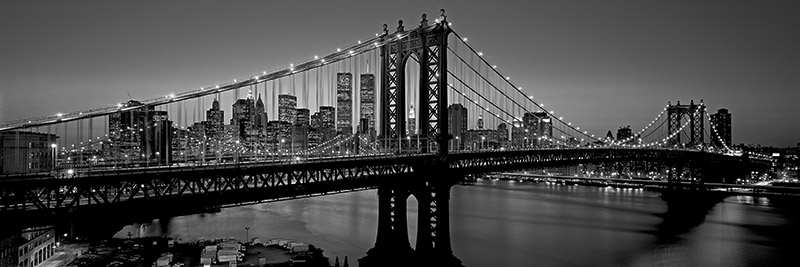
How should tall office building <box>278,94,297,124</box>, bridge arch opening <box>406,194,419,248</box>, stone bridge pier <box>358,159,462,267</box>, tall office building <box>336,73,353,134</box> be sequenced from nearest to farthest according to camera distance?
1. stone bridge pier <box>358,159,462,267</box>
2. tall office building <box>336,73,353,134</box>
3. tall office building <box>278,94,297,124</box>
4. bridge arch opening <box>406,194,419,248</box>

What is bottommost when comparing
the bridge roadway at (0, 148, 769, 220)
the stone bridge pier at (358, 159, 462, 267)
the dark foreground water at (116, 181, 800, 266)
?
the dark foreground water at (116, 181, 800, 266)

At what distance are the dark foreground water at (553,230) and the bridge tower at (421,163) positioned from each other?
23.7ft

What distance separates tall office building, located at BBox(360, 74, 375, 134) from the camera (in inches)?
1303

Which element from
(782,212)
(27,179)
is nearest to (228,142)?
(27,179)

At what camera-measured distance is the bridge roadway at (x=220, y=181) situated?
1562 centimetres

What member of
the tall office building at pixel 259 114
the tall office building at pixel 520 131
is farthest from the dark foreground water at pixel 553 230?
the tall office building at pixel 259 114

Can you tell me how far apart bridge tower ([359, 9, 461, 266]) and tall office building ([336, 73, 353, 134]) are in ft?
13.8

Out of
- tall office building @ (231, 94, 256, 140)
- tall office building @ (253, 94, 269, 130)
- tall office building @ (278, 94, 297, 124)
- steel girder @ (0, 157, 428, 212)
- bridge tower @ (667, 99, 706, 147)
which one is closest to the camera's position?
steel girder @ (0, 157, 428, 212)

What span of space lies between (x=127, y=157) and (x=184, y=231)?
2083 cm

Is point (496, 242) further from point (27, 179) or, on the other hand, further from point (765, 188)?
point (765, 188)

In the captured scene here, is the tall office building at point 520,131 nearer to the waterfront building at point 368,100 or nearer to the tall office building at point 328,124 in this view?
the tall office building at point 328,124

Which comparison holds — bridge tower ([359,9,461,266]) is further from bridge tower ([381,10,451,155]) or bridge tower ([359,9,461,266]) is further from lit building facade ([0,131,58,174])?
lit building facade ([0,131,58,174])

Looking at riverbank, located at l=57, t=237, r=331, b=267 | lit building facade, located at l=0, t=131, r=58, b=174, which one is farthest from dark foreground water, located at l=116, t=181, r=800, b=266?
lit building facade, located at l=0, t=131, r=58, b=174

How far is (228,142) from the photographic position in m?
39.6
